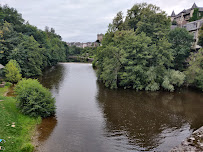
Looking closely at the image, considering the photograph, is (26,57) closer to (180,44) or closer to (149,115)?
(149,115)

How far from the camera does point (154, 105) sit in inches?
826

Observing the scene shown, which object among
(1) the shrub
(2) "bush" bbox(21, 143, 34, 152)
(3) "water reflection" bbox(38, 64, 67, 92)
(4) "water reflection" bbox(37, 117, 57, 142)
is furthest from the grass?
(1) the shrub

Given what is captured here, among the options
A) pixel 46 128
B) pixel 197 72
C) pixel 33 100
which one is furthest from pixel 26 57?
pixel 197 72

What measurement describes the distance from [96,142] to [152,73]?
1845 centimetres

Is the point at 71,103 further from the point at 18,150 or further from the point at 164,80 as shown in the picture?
the point at 164,80

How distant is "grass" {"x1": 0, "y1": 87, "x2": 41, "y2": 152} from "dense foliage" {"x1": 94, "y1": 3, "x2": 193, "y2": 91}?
16372 mm

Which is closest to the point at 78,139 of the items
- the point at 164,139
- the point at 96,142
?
the point at 96,142

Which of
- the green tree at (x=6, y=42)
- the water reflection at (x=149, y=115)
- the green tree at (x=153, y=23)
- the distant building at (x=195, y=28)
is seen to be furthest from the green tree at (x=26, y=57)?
the distant building at (x=195, y=28)

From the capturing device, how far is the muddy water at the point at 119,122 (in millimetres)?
11964

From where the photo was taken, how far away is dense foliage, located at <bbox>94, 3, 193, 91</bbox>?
27344 mm

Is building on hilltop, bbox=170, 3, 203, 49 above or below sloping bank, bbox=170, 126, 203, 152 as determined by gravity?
above

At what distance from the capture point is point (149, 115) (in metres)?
17.6

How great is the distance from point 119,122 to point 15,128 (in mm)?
9258

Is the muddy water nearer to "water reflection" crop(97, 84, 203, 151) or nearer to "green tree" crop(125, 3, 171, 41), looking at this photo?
"water reflection" crop(97, 84, 203, 151)
